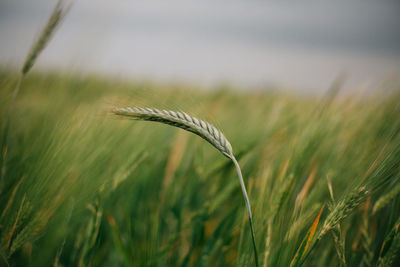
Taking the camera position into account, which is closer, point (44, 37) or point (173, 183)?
point (44, 37)

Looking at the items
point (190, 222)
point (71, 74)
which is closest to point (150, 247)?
point (190, 222)

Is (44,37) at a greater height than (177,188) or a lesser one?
greater

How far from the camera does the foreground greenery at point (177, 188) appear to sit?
44cm

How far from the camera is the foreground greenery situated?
1.44 ft

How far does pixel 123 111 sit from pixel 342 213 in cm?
40

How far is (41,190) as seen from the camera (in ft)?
1.48

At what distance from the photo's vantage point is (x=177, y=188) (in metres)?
0.79

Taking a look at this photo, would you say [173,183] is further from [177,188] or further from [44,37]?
[44,37]

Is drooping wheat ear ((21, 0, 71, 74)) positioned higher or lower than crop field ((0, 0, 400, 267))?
higher

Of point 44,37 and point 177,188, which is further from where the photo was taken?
point 177,188

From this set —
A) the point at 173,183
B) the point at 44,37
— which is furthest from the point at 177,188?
the point at 44,37

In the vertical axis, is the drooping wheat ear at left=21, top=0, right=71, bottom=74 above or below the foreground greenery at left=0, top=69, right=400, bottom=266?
above

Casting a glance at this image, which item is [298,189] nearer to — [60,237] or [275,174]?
[275,174]

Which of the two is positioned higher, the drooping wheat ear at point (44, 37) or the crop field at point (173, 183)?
the drooping wheat ear at point (44, 37)
